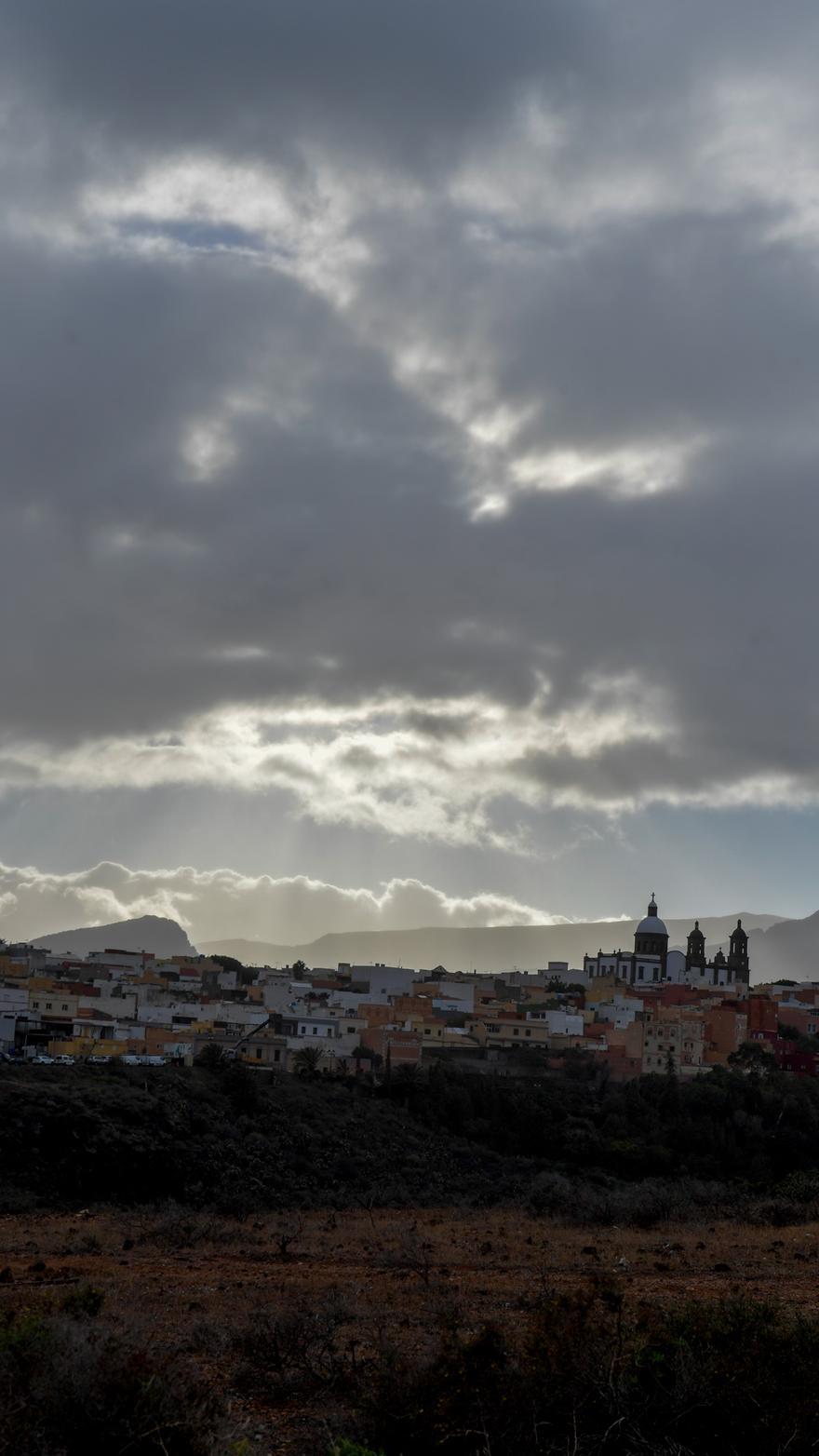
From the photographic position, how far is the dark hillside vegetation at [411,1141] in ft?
111

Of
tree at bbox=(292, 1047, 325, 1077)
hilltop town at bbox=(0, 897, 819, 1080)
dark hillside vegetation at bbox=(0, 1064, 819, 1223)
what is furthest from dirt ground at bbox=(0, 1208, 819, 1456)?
tree at bbox=(292, 1047, 325, 1077)

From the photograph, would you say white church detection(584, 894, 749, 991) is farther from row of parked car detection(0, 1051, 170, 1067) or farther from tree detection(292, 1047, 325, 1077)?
row of parked car detection(0, 1051, 170, 1067)

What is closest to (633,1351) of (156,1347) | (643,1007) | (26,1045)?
(156,1347)

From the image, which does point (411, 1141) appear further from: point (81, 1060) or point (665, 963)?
point (665, 963)

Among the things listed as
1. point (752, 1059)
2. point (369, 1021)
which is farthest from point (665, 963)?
point (369, 1021)

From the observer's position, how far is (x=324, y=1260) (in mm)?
20469

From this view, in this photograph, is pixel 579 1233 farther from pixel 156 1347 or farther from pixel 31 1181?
pixel 31 1181

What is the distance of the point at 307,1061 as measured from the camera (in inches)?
2340

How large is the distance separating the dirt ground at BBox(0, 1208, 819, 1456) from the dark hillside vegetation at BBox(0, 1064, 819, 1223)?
3.43 meters

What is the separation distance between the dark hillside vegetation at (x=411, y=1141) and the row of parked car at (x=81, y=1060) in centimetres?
209

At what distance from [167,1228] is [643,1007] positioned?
62.8 metres

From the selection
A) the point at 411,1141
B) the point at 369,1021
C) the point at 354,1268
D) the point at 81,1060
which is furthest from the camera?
the point at 369,1021

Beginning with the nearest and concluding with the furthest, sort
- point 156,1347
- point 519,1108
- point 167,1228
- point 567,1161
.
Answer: point 156,1347 → point 167,1228 → point 567,1161 → point 519,1108

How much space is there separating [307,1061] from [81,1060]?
1065cm
